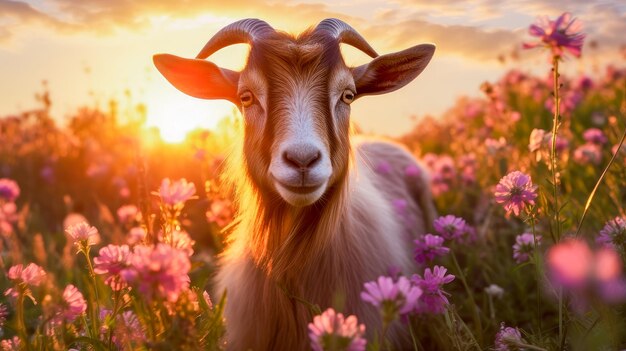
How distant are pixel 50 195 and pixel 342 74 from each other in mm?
6403

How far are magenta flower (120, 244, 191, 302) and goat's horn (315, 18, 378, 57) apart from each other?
213 cm

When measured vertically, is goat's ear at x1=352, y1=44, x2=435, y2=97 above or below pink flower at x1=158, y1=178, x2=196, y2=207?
above

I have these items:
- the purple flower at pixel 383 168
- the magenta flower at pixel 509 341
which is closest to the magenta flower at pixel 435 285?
the magenta flower at pixel 509 341

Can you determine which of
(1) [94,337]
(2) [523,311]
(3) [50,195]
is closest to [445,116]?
(3) [50,195]

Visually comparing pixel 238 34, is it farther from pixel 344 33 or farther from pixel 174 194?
pixel 174 194

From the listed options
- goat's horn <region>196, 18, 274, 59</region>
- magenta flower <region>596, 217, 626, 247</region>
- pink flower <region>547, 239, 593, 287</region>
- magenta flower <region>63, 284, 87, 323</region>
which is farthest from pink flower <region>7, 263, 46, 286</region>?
magenta flower <region>596, 217, 626, 247</region>

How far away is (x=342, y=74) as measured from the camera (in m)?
3.23

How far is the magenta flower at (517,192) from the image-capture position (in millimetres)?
2195

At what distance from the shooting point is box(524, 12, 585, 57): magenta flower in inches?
82.5

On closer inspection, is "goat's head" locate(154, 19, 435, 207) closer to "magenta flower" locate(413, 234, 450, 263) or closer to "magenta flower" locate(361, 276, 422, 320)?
"magenta flower" locate(413, 234, 450, 263)

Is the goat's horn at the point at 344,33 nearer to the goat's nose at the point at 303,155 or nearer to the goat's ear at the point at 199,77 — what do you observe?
the goat's ear at the point at 199,77

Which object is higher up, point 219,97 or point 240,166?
point 219,97

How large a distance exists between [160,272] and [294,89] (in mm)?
1769

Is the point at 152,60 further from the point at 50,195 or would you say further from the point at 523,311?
the point at 50,195
